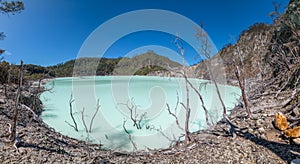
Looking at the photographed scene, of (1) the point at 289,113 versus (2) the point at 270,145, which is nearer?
(2) the point at 270,145

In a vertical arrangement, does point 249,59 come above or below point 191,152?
above

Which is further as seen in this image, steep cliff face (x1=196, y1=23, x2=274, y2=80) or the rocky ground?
steep cliff face (x1=196, y1=23, x2=274, y2=80)

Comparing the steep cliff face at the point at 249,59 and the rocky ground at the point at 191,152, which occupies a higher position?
the steep cliff face at the point at 249,59

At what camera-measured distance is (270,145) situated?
8.51 ft

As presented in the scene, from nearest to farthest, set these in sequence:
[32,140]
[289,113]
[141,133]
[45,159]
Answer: [45,159]
[32,140]
[289,113]
[141,133]

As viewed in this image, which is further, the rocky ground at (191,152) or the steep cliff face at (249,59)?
the steep cliff face at (249,59)

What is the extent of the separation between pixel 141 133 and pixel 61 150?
3.56 m

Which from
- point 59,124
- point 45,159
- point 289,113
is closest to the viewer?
point 45,159

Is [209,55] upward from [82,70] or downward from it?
downward

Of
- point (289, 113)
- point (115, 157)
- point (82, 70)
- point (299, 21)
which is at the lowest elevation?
point (115, 157)

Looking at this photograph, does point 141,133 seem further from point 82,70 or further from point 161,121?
point 82,70

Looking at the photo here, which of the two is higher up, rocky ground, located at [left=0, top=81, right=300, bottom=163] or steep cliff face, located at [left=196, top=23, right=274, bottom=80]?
steep cliff face, located at [left=196, top=23, right=274, bottom=80]

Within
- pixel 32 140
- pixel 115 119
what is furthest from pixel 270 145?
pixel 115 119

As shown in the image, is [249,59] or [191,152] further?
[249,59]
